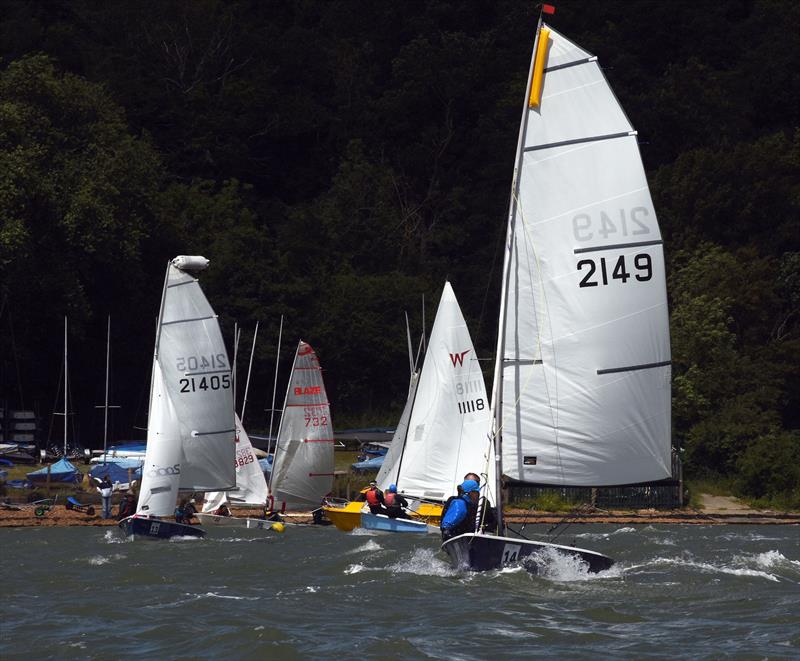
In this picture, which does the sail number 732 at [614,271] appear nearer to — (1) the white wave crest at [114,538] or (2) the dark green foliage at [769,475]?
(1) the white wave crest at [114,538]

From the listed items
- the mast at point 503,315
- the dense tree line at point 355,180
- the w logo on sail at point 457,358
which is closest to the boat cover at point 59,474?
the dense tree line at point 355,180

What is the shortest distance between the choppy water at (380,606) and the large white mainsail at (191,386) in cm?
434

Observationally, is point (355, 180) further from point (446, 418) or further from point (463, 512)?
point (463, 512)

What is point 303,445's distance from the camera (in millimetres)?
42875

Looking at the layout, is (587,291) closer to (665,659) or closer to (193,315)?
(665,659)

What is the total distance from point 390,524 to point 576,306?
1493cm

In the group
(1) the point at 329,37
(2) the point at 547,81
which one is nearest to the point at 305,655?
(2) the point at 547,81

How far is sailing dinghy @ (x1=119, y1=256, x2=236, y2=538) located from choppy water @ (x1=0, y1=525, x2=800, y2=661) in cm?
355

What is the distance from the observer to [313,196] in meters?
78.8

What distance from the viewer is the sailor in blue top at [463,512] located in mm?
24406

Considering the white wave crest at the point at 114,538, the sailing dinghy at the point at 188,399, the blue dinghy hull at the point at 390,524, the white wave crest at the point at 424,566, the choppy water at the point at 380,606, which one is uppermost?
the sailing dinghy at the point at 188,399

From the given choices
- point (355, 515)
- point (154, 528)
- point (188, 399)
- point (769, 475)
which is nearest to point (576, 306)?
point (154, 528)

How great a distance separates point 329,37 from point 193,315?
4713 cm

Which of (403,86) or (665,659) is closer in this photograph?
(665,659)
